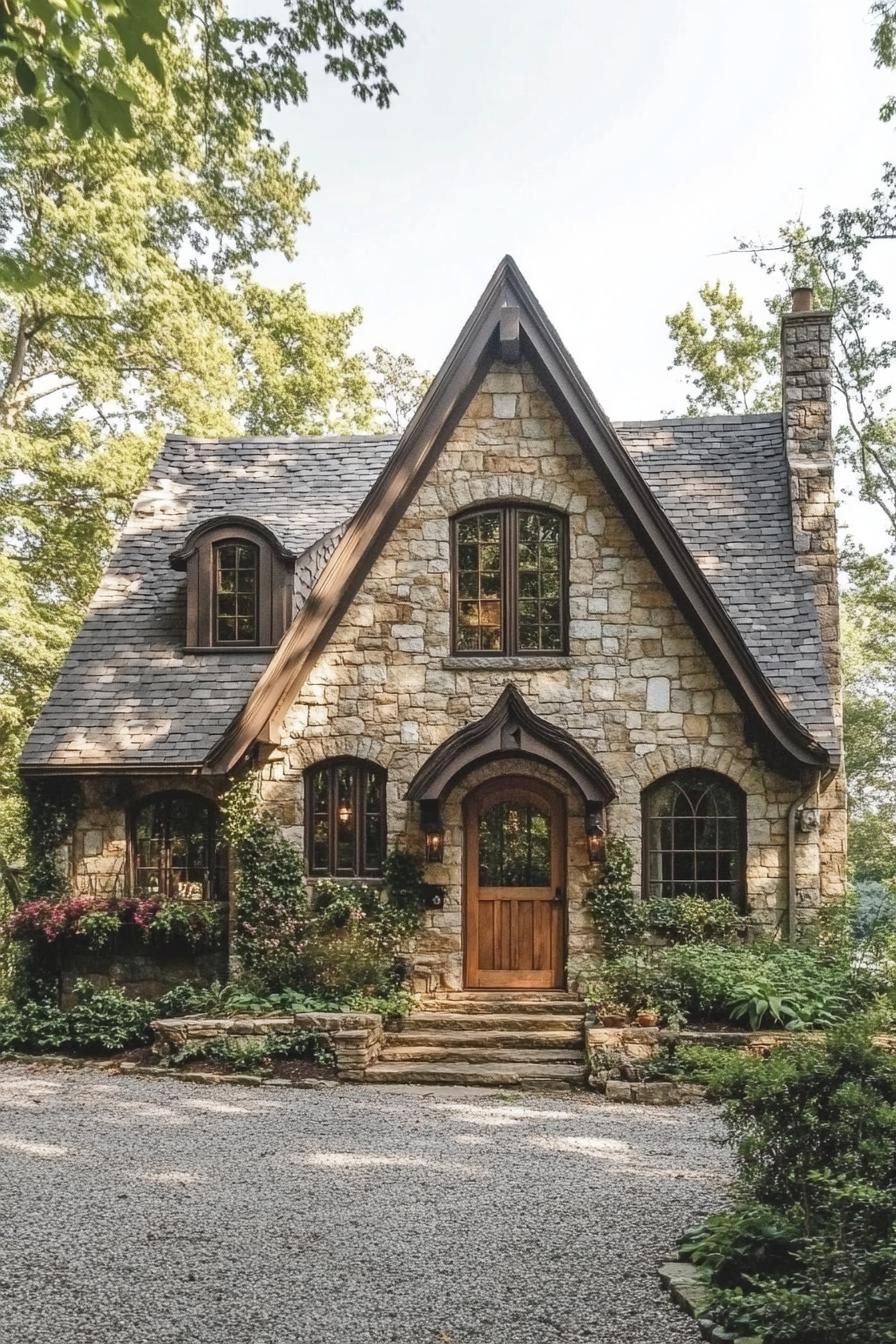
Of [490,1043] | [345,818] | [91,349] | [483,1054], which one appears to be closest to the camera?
[483,1054]

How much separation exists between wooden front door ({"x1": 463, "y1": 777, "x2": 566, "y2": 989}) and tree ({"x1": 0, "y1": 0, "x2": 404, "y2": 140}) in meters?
7.97

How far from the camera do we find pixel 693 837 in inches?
486

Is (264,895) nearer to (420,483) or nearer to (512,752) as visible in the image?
(512,752)

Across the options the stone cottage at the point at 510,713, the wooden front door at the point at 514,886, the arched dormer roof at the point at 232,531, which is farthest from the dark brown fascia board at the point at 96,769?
the wooden front door at the point at 514,886

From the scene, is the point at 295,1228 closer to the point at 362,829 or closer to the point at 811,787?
the point at 362,829

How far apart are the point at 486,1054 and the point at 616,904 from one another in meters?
2.25

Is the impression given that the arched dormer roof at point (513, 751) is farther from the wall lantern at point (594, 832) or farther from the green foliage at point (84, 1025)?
the green foliage at point (84, 1025)

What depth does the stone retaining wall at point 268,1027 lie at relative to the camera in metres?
10.7

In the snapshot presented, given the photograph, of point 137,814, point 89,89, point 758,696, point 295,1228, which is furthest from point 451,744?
point 89,89

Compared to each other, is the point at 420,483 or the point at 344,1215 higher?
the point at 420,483

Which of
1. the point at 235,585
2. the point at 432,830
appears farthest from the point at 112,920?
the point at 235,585

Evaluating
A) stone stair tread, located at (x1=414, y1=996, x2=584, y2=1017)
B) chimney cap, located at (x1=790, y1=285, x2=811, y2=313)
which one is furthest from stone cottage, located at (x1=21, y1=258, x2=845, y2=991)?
chimney cap, located at (x1=790, y1=285, x2=811, y2=313)

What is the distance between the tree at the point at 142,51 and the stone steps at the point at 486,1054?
326 inches

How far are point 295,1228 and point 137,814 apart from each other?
792 cm
